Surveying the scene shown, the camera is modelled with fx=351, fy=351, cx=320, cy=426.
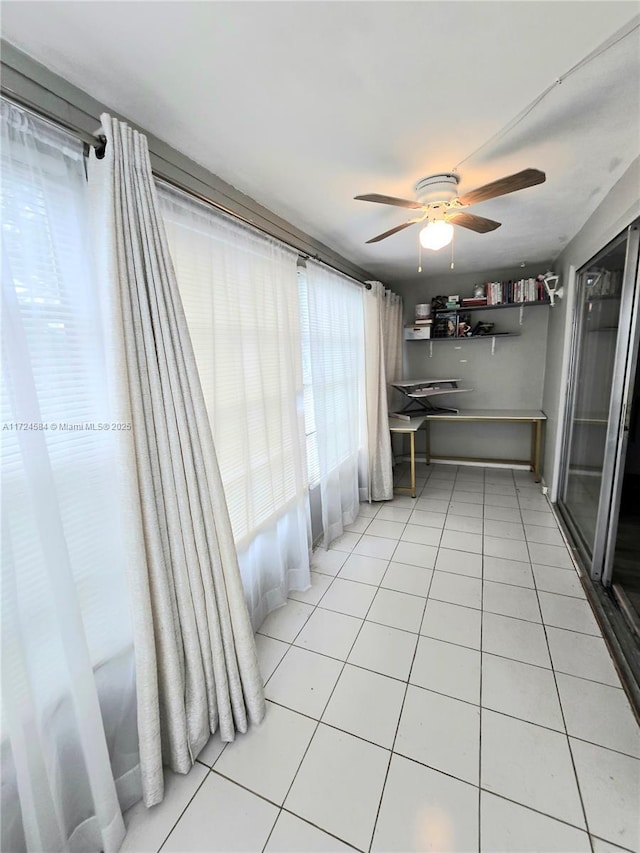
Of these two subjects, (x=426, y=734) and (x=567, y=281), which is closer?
(x=426, y=734)

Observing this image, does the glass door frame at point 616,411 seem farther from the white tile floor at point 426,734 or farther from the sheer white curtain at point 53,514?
the sheer white curtain at point 53,514

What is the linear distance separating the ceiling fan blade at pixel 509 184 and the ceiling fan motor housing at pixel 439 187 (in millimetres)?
126

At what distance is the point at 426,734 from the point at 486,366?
379 centimetres

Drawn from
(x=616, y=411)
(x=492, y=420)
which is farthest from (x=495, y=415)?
(x=616, y=411)

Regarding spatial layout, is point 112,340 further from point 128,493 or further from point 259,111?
point 259,111

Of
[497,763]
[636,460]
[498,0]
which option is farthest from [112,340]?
[636,460]

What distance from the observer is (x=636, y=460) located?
3291 mm

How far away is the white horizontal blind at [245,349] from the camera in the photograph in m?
1.45

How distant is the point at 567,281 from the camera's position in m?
2.98

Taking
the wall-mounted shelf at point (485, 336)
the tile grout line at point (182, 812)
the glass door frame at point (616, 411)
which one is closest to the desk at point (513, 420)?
the wall-mounted shelf at point (485, 336)

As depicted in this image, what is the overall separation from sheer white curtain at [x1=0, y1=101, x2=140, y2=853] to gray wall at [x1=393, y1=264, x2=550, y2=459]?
3894 mm

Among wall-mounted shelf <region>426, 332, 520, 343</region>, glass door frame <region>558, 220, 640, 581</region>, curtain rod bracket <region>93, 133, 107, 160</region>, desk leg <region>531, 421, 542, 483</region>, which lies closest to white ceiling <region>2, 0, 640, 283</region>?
curtain rod bracket <region>93, 133, 107, 160</region>

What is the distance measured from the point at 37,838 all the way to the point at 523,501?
11.8 ft

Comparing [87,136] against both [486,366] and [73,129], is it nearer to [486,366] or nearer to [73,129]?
[73,129]
